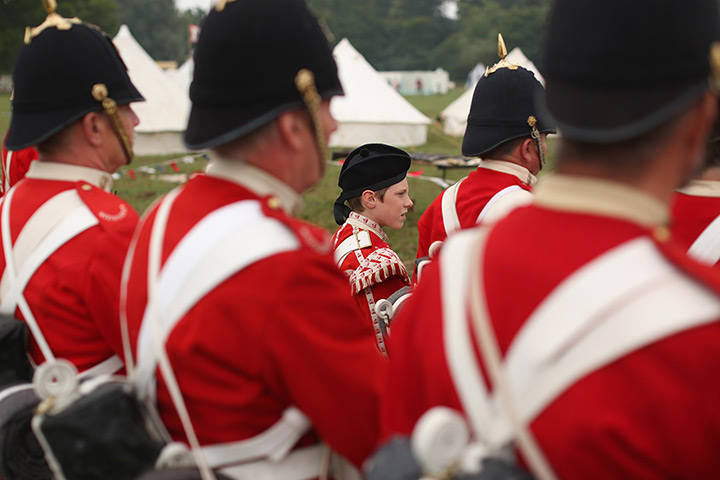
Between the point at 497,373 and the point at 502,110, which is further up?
the point at 497,373

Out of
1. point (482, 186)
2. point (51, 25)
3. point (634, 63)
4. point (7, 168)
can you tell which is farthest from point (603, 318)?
point (7, 168)

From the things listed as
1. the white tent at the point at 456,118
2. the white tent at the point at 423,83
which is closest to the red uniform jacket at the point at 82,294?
the white tent at the point at 456,118

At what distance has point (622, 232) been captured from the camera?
3.65ft

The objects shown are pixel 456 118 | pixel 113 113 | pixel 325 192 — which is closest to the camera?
pixel 113 113

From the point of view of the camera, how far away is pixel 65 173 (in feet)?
7.23

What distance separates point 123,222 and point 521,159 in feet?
6.43

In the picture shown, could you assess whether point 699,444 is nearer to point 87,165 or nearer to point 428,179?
point 87,165

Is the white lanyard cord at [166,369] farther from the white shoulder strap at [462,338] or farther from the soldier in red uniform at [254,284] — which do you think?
the white shoulder strap at [462,338]

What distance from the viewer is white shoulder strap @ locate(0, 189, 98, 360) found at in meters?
1.97

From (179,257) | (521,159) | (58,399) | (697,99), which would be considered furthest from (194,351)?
(521,159)

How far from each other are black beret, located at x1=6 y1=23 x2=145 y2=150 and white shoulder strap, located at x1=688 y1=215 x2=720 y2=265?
1944mm

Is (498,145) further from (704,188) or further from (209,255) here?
(209,255)

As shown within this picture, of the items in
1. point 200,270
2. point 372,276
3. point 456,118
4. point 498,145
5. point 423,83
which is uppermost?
point 200,270

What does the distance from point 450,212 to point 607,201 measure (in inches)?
88.7
